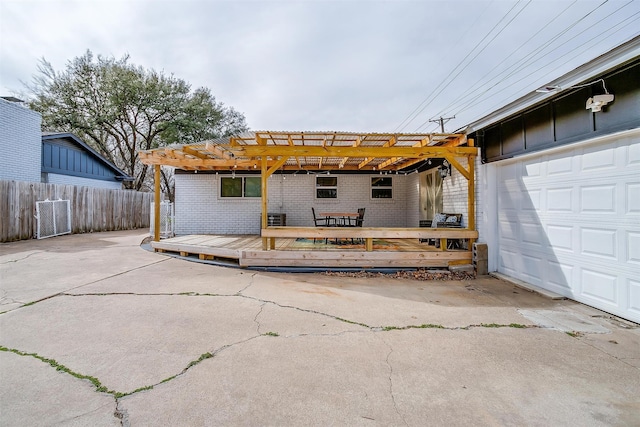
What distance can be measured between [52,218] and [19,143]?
11.3ft

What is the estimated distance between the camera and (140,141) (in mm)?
20609

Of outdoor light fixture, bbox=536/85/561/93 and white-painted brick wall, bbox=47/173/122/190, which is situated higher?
outdoor light fixture, bbox=536/85/561/93

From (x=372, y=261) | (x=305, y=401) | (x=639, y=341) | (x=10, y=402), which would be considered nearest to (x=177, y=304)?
(x=10, y=402)

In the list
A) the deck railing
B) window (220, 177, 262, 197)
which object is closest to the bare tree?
window (220, 177, 262, 197)

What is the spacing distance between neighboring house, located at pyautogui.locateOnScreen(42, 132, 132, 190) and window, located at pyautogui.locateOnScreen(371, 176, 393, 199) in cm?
1422

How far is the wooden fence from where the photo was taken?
367 inches

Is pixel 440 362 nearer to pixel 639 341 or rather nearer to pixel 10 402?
pixel 639 341

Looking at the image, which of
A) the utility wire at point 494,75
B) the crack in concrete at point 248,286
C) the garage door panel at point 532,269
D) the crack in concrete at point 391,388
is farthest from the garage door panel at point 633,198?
the utility wire at point 494,75

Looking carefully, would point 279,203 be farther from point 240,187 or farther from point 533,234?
point 533,234

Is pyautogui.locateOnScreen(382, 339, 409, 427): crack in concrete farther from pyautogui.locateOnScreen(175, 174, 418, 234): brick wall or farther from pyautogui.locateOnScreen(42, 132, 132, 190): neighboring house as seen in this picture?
pyautogui.locateOnScreen(42, 132, 132, 190): neighboring house

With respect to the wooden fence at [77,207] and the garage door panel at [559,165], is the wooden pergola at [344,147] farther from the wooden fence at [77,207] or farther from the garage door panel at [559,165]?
the wooden fence at [77,207]

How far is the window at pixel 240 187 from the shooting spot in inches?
424

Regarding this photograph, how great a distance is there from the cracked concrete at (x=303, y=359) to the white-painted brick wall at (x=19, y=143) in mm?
9540

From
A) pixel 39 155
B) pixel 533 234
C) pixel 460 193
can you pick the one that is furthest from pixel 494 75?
pixel 39 155
